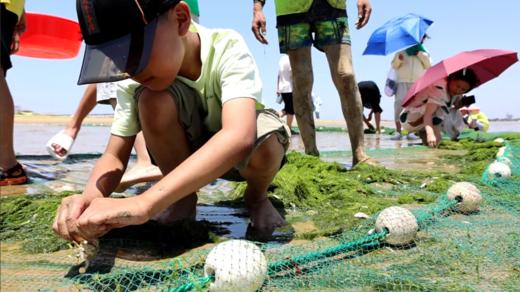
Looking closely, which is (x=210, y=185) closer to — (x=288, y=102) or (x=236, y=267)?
(x=236, y=267)

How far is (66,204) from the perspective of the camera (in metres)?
1.84

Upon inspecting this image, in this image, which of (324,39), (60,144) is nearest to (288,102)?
(324,39)

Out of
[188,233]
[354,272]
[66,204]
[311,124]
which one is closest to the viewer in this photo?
[354,272]

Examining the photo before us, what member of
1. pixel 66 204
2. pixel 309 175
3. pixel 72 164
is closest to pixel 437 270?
pixel 66 204

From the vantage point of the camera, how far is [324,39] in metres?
4.43

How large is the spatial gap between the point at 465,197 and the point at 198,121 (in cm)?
149

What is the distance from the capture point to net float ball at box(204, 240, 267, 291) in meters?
1.51

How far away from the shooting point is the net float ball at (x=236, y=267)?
1.51 metres

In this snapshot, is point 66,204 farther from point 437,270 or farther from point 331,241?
point 437,270

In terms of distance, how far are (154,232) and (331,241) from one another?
809 mm

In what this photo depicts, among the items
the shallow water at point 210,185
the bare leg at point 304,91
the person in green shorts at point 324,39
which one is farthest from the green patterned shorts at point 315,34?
the shallow water at point 210,185

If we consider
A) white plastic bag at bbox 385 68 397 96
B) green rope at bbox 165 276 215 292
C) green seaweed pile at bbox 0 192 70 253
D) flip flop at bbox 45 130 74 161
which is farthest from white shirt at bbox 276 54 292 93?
green rope at bbox 165 276 215 292

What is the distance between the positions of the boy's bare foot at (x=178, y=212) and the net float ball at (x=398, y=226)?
99 centimetres

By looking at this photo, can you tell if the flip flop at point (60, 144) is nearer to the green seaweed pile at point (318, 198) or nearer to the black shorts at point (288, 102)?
the green seaweed pile at point (318, 198)
